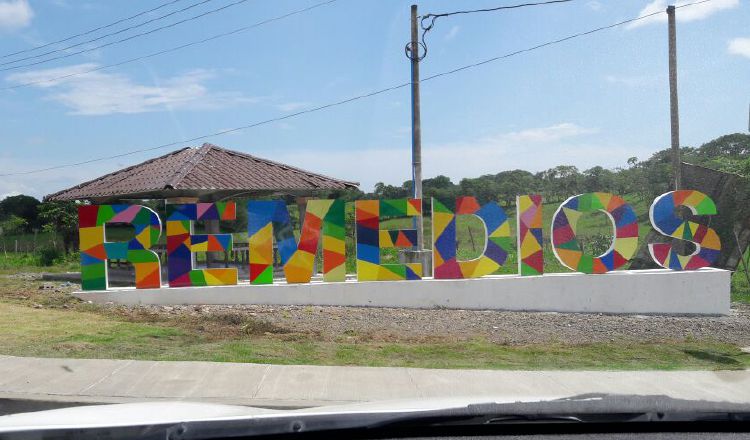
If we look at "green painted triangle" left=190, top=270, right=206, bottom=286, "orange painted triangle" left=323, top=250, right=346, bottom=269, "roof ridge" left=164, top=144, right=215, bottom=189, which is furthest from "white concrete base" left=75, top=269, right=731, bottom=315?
"roof ridge" left=164, top=144, right=215, bottom=189

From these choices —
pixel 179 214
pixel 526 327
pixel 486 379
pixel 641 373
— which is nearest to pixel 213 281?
pixel 179 214

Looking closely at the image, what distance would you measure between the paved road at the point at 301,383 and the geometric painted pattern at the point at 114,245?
20.3ft

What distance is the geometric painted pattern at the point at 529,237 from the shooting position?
15.5 metres

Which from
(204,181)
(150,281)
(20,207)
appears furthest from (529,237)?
(20,207)

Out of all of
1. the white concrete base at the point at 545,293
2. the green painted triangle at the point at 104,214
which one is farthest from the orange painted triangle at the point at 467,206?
the green painted triangle at the point at 104,214

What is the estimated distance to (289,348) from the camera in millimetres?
9953

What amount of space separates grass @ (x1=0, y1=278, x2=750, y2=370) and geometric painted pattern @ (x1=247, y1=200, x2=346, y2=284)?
275 cm

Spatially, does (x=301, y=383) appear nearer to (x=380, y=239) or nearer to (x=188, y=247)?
(x=380, y=239)

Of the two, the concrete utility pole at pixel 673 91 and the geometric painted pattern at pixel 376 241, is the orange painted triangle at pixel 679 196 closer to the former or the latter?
the concrete utility pole at pixel 673 91

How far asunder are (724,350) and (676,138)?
348 inches

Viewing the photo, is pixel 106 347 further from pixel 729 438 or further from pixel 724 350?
pixel 724 350

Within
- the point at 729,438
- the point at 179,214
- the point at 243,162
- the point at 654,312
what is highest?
the point at 243,162

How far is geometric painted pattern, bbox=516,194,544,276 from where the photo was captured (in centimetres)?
1550

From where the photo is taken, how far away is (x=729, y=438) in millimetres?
3051
